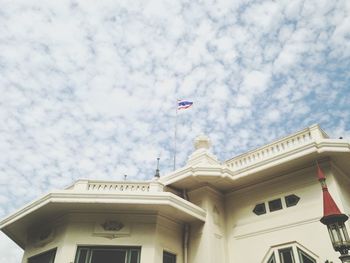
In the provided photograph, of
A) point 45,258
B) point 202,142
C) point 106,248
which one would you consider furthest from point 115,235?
point 202,142

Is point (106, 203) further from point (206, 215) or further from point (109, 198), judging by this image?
point (206, 215)

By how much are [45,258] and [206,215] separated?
5.35 meters

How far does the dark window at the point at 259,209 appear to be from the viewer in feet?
37.8

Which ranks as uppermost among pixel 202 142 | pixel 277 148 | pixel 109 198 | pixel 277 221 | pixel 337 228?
pixel 202 142

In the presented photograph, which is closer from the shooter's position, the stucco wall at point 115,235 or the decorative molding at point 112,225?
the stucco wall at point 115,235

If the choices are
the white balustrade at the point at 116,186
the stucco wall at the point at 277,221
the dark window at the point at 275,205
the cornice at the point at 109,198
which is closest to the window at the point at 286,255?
the stucco wall at the point at 277,221

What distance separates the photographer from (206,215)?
38.0 feet

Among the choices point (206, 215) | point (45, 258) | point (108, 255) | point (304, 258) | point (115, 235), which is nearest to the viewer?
point (304, 258)

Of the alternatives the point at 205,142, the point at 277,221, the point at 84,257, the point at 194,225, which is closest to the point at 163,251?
the point at 194,225

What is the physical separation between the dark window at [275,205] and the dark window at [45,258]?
7.04 m

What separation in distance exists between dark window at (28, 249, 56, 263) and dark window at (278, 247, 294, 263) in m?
6.92

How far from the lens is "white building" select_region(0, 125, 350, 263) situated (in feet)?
34.0

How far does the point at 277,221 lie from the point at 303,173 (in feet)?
5.70

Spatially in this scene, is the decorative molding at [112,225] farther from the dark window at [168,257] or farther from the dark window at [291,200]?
the dark window at [291,200]
